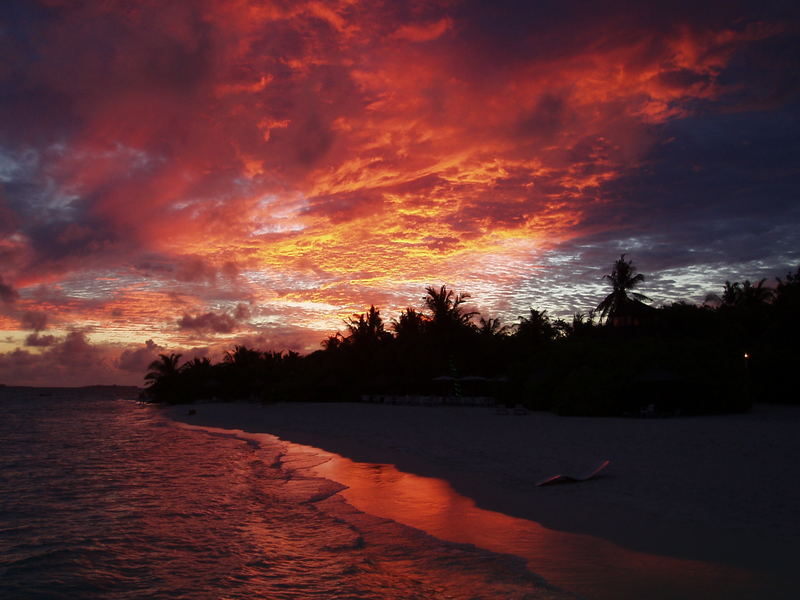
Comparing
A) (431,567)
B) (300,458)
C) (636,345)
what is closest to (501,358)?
(636,345)

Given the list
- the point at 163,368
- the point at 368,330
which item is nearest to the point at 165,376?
the point at 163,368

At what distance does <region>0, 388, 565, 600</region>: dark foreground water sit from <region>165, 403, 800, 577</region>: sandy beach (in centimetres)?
192

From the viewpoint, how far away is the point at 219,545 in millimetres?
7492

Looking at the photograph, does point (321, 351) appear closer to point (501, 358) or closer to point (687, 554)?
point (501, 358)

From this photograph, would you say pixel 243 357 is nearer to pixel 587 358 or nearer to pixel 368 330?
pixel 368 330

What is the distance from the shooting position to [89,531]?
8.59m

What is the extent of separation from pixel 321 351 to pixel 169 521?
145ft

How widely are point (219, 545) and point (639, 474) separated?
22.1 feet

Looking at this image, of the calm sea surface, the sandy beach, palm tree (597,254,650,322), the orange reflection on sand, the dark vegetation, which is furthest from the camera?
palm tree (597,254,650,322)

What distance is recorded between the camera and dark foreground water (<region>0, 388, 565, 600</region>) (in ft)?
19.0

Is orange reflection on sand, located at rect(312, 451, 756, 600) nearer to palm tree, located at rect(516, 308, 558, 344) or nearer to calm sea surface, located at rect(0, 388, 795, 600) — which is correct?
calm sea surface, located at rect(0, 388, 795, 600)

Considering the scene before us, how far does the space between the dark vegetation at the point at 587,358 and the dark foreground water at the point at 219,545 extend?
13.0m

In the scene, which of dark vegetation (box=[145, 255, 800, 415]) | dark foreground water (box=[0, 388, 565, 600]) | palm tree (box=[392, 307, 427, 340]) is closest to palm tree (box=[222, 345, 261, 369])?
dark vegetation (box=[145, 255, 800, 415])

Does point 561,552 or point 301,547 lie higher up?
point 561,552
